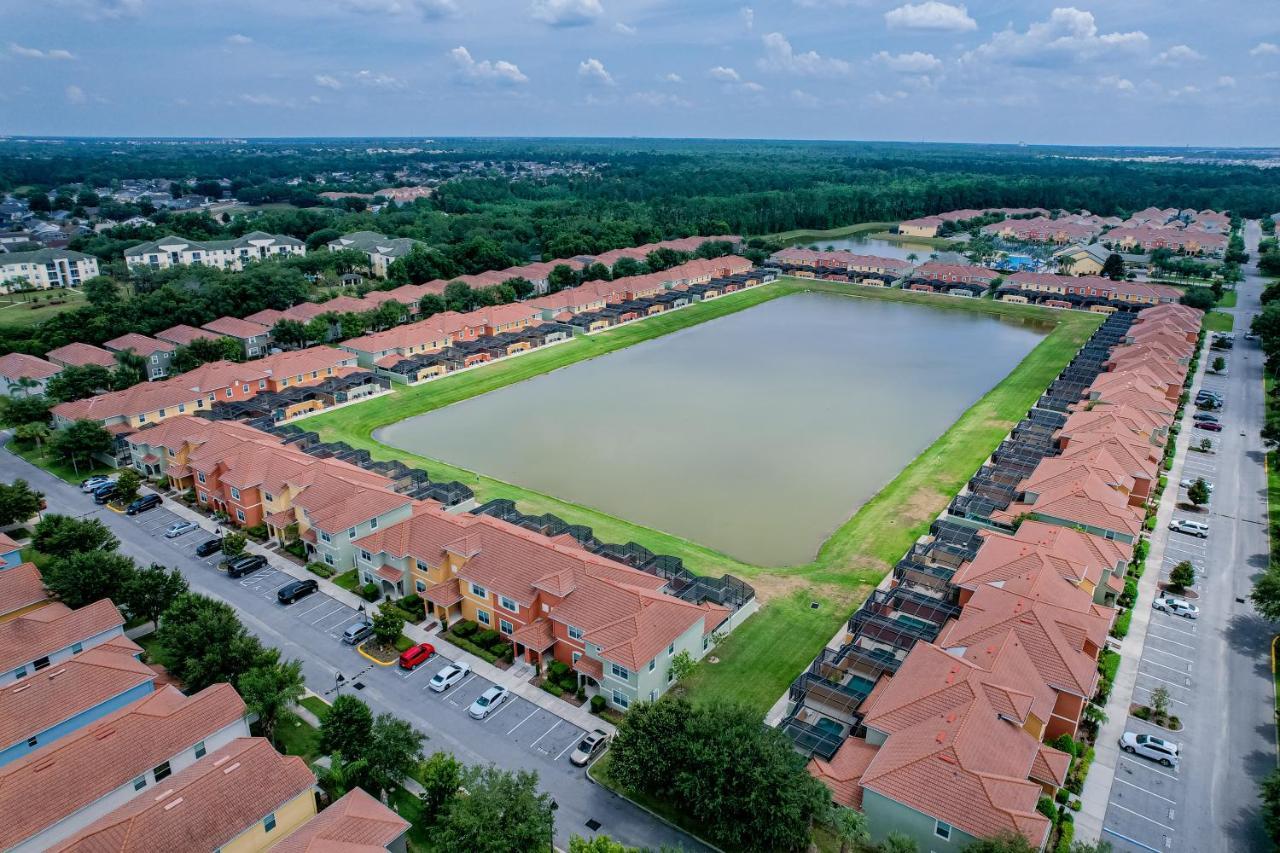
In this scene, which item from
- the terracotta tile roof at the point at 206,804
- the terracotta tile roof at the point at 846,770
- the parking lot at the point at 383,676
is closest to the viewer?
the terracotta tile roof at the point at 206,804

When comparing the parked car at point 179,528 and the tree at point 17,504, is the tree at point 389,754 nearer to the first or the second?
the parked car at point 179,528

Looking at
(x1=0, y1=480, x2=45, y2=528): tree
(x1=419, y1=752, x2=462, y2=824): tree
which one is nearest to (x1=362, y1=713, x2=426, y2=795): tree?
(x1=419, y1=752, x2=462, y2=824): tree

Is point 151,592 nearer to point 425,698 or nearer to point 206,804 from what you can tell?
point 425,698

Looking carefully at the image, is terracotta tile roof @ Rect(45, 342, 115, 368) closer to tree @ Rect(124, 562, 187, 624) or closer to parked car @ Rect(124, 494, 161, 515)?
parked car @ Rect(124, 494, 161, 515)

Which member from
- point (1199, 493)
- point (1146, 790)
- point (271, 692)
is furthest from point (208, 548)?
point (1199, 493)

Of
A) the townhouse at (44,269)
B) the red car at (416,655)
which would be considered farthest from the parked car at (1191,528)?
the townhouse at (44,269)

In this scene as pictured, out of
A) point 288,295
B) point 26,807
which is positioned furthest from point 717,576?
point 288,295
